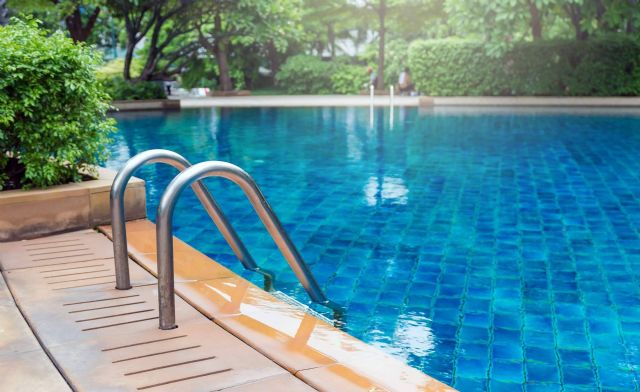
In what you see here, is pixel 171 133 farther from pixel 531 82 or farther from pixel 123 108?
pixel 531 82

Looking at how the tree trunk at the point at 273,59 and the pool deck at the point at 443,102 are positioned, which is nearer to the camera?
the pool deck at the point at 443,102

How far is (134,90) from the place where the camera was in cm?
2589

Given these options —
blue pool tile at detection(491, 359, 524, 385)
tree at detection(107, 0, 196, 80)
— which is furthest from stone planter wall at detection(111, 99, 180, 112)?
blue pool tile at detection(491, 359, 524, 385)

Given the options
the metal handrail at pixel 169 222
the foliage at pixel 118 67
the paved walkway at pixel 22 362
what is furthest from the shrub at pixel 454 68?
the paved walkway at pixel 22 362

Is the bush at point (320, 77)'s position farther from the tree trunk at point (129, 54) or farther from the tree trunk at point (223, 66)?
the tree trunk at point (129, 54)

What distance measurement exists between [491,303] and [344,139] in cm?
1063

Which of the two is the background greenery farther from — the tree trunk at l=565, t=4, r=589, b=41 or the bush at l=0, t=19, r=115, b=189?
the bush at l=0, t=19, r=115, b=189

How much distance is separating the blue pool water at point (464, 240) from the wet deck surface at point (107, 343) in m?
1.44

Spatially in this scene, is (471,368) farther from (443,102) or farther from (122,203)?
(443,102)

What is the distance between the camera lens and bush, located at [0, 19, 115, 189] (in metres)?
5.62

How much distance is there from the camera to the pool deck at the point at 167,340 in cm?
311

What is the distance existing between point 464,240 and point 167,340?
429 cm

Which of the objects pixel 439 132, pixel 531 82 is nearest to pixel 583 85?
pixel 531 82

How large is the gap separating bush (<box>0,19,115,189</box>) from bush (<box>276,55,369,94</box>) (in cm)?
2858
